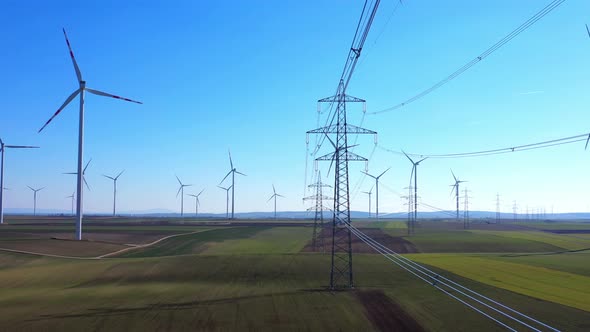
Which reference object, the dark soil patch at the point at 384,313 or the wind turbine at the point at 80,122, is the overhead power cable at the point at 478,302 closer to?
the dark soil patch at the point at 384,313

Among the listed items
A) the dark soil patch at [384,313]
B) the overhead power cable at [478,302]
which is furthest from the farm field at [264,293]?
the overhead power cable at [478,302]

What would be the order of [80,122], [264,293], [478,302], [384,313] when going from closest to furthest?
[384,313] < [478,302] < [264,293] < [80,122]

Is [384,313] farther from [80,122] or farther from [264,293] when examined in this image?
[80,122]

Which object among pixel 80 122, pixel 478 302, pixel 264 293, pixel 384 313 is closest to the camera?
pixel 384 313

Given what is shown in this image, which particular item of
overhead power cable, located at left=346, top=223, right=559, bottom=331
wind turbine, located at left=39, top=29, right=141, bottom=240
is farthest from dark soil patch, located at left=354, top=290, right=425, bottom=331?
wind turbine, located at left=39, top=29, right=141, bottom=240

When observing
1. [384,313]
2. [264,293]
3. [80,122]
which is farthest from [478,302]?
[80,122]

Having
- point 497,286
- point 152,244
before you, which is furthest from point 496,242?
point 152,244
